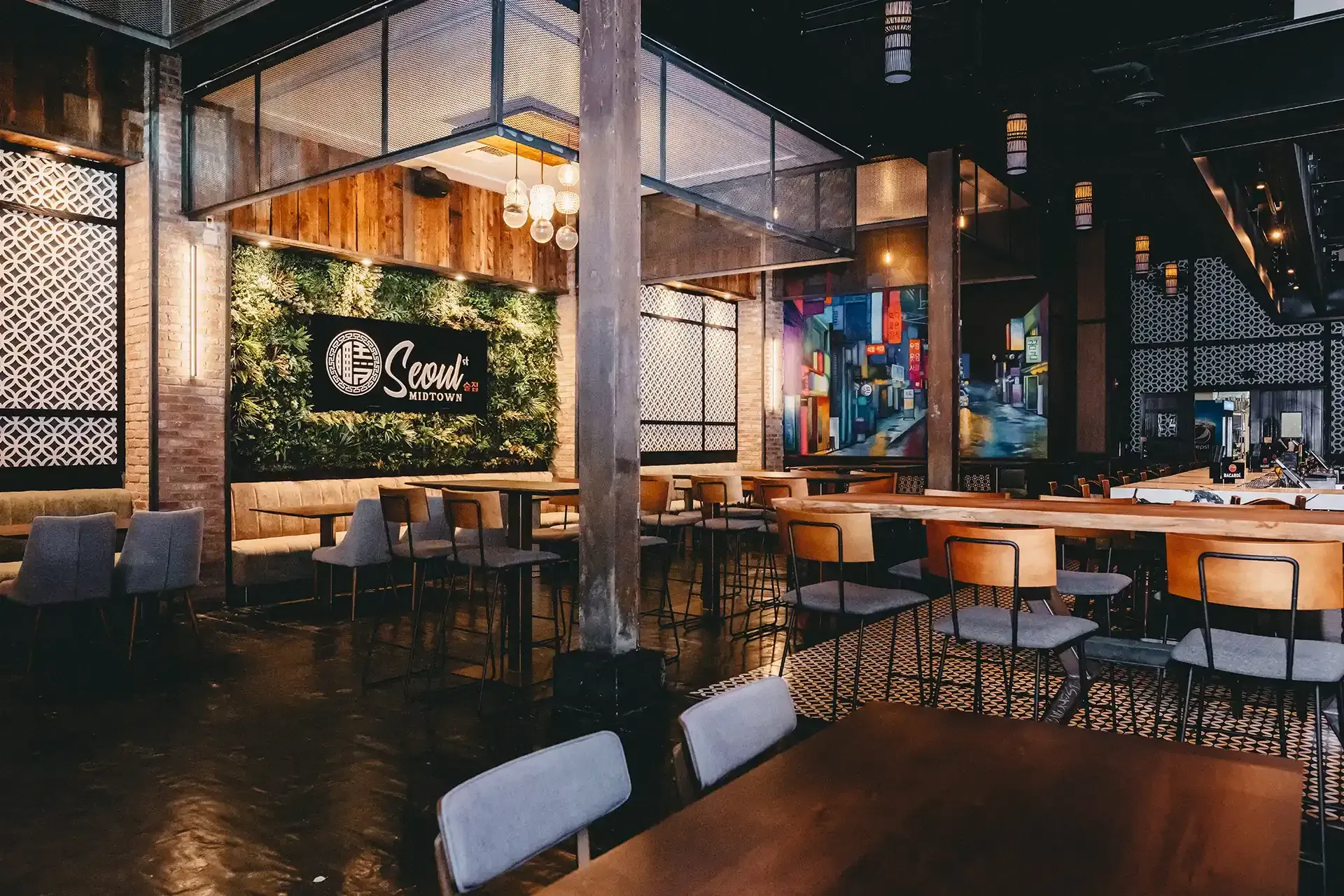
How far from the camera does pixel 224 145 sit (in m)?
6.14

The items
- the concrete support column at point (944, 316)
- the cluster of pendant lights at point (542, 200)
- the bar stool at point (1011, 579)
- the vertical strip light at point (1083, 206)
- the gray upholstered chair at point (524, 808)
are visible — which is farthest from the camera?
the vertical strip light at point (1083, 206)

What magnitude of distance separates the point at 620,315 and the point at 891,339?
31.1 feet

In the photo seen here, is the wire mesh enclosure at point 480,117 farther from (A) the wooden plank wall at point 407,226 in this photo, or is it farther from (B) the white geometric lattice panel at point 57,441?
(B) the white geometric lattice panel at point 57,441

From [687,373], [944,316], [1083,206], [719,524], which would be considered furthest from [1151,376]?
[719,524]

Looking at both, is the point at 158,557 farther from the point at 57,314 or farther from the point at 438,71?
the point at 438,71

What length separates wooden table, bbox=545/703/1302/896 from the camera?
3.32ft

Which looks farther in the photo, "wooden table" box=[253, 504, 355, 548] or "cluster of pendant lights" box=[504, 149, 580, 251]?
"wooden table" box=[253, 504, 355, 548]

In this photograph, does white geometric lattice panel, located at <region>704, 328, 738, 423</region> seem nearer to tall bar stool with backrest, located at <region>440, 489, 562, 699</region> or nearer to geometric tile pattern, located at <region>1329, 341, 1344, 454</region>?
tall bar stool with backrest, located at <region>440, 489, 562, 699</region>

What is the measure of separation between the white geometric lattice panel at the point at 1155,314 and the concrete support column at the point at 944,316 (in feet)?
27.3

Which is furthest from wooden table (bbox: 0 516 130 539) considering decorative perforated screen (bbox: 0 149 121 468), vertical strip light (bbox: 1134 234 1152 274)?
vertical strip light (bbox: 1134 234 1152 274)

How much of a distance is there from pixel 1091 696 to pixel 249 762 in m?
3.69

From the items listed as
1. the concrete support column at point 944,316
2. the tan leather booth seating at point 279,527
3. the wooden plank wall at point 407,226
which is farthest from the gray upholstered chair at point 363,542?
the concrete support column at point 944,316

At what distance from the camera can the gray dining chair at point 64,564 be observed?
15.1 feet

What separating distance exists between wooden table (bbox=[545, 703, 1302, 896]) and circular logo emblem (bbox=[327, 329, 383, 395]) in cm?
711
